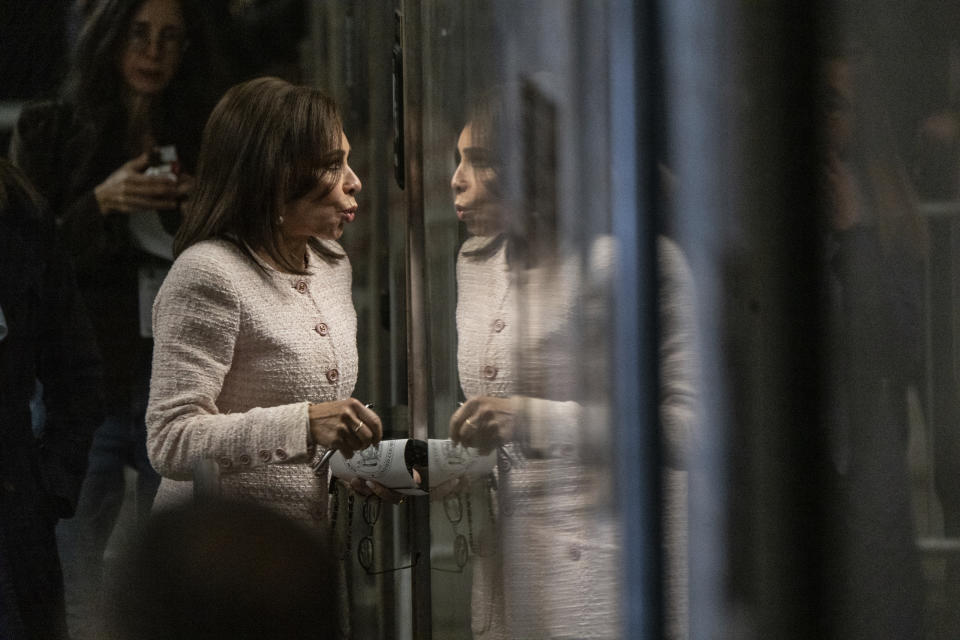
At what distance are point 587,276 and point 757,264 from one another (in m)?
0.13

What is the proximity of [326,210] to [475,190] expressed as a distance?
485 mm

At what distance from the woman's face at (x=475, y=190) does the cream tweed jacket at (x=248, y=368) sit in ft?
1.23

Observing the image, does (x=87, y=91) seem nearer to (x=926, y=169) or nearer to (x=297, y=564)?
(x=297, y=564)

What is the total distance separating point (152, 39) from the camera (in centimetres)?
126

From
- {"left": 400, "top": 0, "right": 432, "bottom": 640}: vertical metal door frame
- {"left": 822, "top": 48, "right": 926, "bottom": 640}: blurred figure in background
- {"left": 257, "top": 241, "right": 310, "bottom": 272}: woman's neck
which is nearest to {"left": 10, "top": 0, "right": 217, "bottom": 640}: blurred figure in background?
{"left": 257, "top": 241, "right": 310, "bottom": 272}: woman's neck

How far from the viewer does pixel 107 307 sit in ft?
4.03

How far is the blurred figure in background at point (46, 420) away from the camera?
125 cm

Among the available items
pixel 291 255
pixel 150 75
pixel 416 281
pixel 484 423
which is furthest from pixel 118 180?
pixel 484 423

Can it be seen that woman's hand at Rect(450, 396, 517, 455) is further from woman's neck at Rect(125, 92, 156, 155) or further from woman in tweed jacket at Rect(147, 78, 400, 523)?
woman's neck at Rect(125, 92, 156, 155)

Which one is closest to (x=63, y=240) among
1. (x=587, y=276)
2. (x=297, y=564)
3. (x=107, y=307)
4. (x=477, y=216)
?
(x=107, y=307)

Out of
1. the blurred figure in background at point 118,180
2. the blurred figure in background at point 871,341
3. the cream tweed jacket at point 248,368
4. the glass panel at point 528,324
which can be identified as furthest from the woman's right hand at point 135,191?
the blurred figure in background at point 871,341

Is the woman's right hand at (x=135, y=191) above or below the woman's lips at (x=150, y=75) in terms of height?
below

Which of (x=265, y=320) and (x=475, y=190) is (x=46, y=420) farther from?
(x=475, y=190)

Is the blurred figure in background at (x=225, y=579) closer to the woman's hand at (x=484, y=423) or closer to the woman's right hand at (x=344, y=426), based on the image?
the woman's right hand at (x=344, y=426)
